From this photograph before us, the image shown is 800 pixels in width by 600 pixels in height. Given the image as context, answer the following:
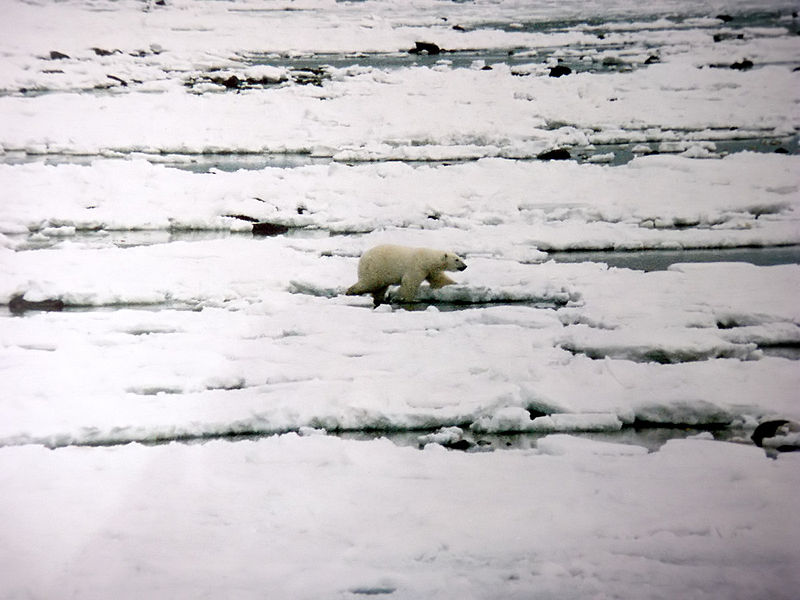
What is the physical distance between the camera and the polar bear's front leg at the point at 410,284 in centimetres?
414

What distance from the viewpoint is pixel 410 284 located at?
4.14 metres

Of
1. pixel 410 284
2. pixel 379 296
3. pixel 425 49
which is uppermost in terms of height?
pixel 425 49

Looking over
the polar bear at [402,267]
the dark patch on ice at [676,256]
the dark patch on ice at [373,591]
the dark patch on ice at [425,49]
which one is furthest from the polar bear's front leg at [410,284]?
the dark patch on ice at [425,49]

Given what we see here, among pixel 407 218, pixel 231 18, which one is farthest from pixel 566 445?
pixel 231 18

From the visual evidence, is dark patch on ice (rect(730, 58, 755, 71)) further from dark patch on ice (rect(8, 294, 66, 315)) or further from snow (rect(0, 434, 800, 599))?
dark patch on ice (rect(8, 294, 66, 315))

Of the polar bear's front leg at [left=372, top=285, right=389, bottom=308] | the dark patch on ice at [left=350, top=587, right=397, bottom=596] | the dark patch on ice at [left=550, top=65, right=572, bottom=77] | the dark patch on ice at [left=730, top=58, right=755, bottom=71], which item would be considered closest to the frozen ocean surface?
the dark patch on ice at [left=350, top=587, right=397, bottom=596]

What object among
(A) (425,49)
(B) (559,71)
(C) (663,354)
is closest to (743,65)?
(B) (559,71)

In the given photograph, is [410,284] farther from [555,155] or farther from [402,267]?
[555,155]

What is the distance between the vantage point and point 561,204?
19.1 feet

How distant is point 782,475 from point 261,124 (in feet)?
23.1

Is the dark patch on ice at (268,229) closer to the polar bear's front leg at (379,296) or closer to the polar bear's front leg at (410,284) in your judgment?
the polar bear's front leg at (379,296)

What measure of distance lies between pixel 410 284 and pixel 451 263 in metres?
0.29

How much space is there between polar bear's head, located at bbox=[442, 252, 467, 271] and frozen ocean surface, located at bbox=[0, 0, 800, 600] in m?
0.19

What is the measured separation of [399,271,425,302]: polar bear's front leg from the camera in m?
4.14
